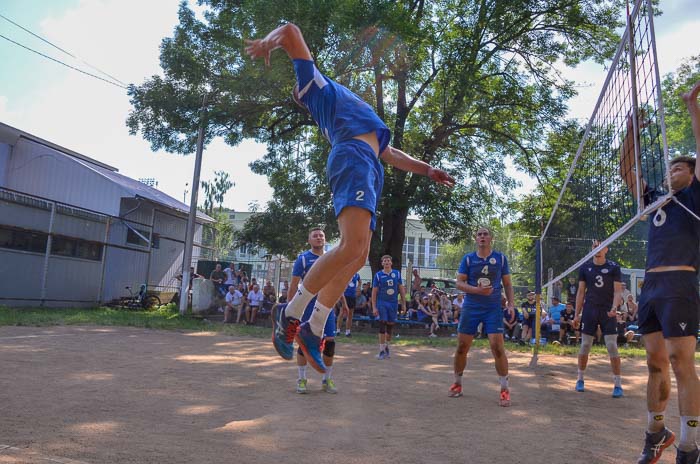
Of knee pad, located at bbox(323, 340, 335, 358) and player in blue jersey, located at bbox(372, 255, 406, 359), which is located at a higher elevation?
player in blue jersey, located at bbox(372, 255, 406, 359)

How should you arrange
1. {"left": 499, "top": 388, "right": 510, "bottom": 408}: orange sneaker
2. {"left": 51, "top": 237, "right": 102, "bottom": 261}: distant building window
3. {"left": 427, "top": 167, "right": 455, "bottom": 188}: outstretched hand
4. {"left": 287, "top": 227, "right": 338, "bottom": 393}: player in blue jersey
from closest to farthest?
{"left": 427, "top": 167, "right": 455, "bottom": 188}: outstretched hand → {"left": 499, "top": 388, "right": 510, "bottom": 408}: orange sneaker → {"left": 287, "top": 227, "right": 338, "bottom": 393}: player in blue jersey → {"left": 51, "top": 237, "right": 102, "bottom": 261}: distant building window

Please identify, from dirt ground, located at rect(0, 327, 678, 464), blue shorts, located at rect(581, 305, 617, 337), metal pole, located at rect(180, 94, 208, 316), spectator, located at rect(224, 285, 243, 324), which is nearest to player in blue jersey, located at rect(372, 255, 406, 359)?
dirt ground, located at rect(0, 327, 678, 464)

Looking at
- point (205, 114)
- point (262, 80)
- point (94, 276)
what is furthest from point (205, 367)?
point (94, 276)

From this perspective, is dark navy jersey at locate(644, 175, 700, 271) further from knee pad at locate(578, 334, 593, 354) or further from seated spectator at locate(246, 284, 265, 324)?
seated spectator at locate(246, 284, 265, 324)

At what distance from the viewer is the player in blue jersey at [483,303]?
286 inches

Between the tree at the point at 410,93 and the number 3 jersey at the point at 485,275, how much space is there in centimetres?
1120

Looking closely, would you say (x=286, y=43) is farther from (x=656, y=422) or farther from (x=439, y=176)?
(x=656, y=422)

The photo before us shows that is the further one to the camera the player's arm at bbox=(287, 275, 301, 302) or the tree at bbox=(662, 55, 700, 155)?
the tree at bbox=(662, 55, 700, 155)

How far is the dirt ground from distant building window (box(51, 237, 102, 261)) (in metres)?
10.7

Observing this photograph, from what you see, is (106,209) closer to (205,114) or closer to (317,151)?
(205,114)

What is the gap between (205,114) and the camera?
19.7 metres

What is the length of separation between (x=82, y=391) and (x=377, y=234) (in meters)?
15.3

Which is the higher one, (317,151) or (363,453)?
(317,151)

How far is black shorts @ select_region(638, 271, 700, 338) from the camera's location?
4.27 metres
